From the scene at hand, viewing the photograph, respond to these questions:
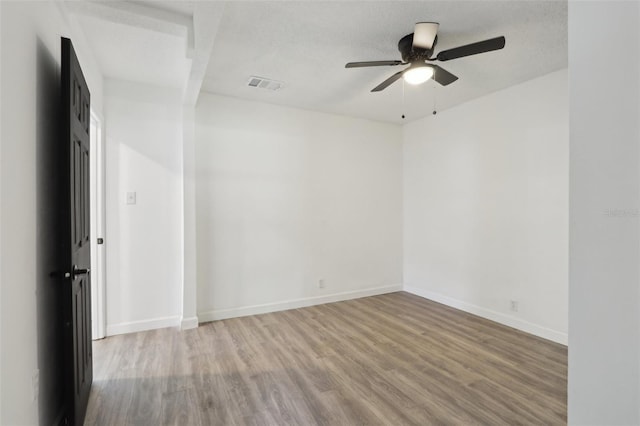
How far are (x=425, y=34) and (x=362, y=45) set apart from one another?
0.56 m

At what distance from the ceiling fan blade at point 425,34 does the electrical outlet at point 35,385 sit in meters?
2.84

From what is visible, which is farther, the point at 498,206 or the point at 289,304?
the point at 289,304

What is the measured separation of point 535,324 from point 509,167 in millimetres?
1686

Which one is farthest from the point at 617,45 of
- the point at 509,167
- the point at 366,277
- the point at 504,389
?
the point at 366,277

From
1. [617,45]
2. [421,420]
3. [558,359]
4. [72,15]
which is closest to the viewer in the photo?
[617,45]

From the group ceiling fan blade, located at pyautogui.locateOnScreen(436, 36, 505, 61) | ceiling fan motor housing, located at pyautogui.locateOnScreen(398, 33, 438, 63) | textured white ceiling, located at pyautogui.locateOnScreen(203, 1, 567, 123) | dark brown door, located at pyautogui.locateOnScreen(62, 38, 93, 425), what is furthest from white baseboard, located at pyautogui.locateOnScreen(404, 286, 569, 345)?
dark brown door, located at pyautogui.locateOnScreen(62, 38, 93, 425)

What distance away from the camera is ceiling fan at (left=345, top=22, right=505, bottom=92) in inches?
83.2

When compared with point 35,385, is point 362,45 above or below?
above

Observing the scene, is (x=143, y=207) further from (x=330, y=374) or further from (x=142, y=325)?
(x=330, y=374)

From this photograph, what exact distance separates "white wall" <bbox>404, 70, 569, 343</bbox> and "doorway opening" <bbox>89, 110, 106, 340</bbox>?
13.0 feet

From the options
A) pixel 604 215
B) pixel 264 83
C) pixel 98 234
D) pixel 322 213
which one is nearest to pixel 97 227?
pixel 98 234

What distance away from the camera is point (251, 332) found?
3.33m

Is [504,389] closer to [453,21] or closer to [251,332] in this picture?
[251,332]

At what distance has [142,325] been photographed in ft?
11.0
